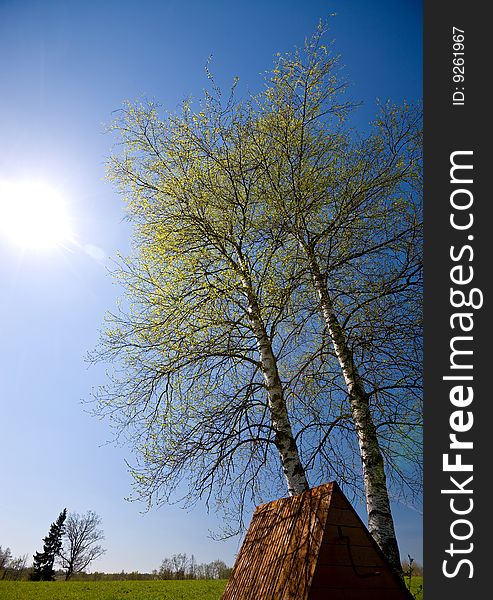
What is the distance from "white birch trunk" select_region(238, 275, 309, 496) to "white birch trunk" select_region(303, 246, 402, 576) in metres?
0.99

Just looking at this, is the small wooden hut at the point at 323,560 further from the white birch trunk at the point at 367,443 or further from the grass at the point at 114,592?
the grass at the point at 114,592

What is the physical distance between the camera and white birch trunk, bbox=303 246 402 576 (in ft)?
18.2

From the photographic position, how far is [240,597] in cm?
485

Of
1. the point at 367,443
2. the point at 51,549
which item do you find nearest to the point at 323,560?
the point at 367,443

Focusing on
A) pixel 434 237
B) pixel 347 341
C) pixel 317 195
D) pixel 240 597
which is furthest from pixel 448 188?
pixel 240 597

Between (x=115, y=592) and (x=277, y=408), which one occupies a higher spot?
(x=277, y=408)

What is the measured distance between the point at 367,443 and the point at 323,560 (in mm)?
2568

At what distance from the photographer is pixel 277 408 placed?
6.87m

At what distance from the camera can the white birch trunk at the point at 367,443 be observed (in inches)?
218

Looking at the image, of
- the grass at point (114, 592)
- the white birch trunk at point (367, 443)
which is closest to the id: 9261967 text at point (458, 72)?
the white birch trunk at point (367, 443)

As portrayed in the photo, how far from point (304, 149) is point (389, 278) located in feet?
10.5

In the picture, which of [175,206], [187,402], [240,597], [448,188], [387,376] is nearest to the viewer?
[448,188]

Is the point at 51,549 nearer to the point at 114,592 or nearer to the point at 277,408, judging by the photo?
the point at 114,592

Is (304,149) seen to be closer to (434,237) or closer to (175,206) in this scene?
(175,206)
